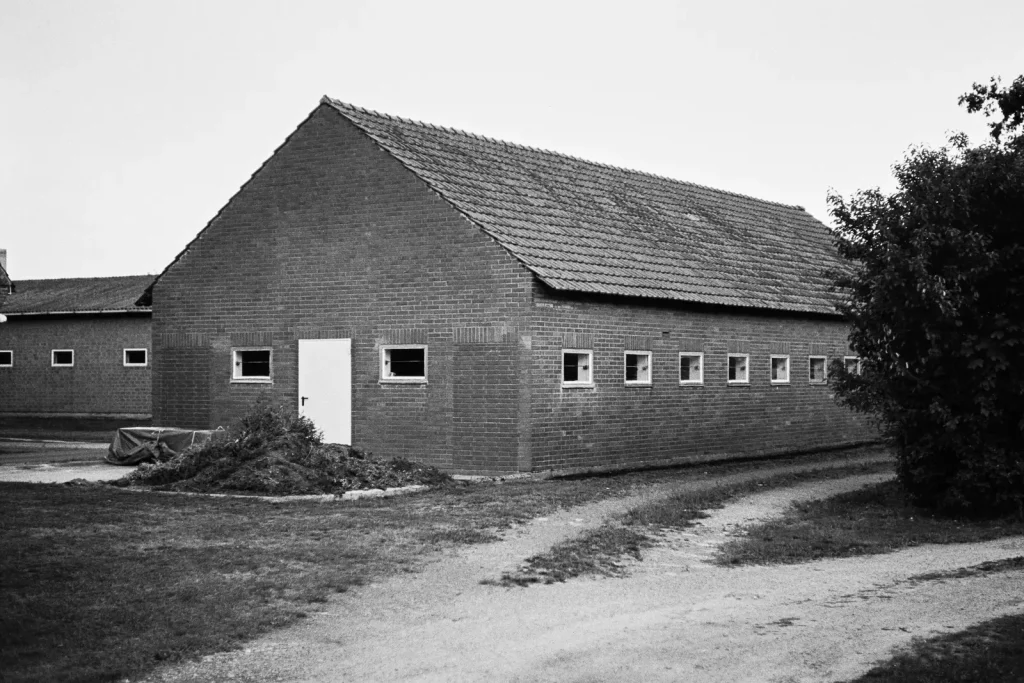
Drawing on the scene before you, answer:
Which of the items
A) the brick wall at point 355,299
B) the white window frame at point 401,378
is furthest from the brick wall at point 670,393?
the white window frame at point 401,378

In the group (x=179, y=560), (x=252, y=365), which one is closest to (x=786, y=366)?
(x=252, y=365)

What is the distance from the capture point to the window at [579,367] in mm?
22359

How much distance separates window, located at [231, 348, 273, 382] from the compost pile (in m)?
4.73

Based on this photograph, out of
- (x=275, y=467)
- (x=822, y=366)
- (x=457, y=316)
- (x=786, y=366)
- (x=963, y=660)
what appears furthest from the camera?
(x=822, y=366)

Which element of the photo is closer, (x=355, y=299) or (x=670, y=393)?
(x=355, y=299)

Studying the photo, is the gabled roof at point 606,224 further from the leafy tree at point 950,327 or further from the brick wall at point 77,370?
the brick wall at point 77,370

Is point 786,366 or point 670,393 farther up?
point 786,366

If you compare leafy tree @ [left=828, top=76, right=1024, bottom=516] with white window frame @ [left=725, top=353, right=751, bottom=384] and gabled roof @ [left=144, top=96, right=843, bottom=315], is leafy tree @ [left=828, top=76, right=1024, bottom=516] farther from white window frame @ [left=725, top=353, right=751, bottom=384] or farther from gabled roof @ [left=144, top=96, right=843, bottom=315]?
white window frame @ [left=725, top=353, right=751, bottom=384]

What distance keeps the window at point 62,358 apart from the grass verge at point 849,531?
30.8 m

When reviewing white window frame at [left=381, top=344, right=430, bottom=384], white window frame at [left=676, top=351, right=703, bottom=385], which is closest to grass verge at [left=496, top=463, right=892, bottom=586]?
white window frame at [left=676, top=351, right=703, bottom=385]

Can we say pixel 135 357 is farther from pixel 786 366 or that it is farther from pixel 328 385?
pixel 786 366

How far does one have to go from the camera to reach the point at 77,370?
41.1 metres

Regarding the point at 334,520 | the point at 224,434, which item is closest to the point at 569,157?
the point at 224,434

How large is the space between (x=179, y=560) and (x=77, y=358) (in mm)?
31964
